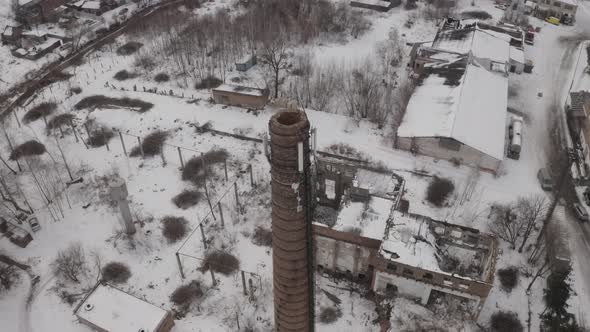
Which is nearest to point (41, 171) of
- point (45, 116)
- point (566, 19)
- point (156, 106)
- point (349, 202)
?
point (45, 116)

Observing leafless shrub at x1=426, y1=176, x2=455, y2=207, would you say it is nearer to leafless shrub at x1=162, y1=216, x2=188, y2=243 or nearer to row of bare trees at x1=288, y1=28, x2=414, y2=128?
row of bare trees at x1=288, y1=28, x2=414, y2=128

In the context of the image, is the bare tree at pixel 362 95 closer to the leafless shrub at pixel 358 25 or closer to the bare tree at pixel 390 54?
the bare tree at pixel 390 54

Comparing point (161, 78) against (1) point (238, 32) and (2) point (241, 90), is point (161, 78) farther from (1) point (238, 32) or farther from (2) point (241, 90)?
(1) point (238, 32)

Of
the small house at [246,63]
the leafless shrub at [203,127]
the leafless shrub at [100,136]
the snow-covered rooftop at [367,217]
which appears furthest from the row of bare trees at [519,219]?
the leafless shrub at [100,136]

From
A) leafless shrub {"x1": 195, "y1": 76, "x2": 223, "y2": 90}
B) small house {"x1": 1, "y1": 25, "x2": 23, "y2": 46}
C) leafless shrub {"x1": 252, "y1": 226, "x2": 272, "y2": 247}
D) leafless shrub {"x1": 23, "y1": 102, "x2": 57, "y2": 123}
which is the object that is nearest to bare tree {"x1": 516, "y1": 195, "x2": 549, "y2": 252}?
leafless shrub {"x1": 252, "y1": 226, "x2": 272, "y2": 247}

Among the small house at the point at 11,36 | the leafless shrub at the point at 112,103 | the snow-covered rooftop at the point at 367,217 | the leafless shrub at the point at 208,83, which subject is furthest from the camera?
the small house at the point at 11,36

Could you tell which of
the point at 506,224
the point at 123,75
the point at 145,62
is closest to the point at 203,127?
the point at 123,75
